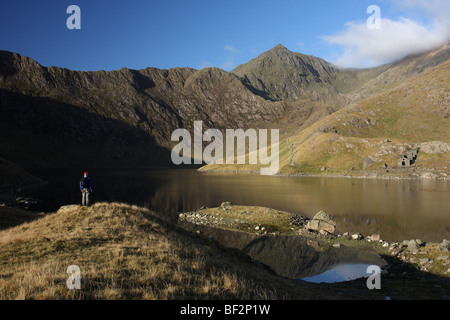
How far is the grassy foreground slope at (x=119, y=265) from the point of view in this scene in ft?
39.7

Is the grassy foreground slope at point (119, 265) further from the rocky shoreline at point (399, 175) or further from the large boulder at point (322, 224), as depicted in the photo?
the rocky shoreline at point (399, 175)

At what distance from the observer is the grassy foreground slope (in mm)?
12086

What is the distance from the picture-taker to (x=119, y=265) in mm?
15500

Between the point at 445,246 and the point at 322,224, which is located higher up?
the point at 445,246

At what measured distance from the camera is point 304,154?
193625mm

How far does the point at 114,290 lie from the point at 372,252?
31.7 meters

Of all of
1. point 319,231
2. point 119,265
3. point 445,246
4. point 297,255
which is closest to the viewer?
point 119,265

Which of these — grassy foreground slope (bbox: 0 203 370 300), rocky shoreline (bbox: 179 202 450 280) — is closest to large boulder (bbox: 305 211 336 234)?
rocky shoreline (bbox: 179 202 450 280)

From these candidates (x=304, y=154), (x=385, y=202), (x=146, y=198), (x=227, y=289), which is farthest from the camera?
(x=304, y=154)

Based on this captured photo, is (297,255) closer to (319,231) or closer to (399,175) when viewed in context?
(319,231)

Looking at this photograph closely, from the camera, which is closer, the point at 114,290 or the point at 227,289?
the point at 114,290

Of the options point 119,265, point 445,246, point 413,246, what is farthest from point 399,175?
point 119,265

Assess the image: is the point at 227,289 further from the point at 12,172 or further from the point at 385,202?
the point at 12,172

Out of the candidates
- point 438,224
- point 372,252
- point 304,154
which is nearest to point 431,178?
point 304,154
